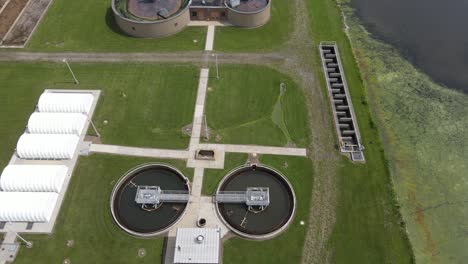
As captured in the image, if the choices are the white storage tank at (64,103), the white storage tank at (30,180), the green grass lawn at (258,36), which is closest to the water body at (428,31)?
the green grass lawn at (258,36)

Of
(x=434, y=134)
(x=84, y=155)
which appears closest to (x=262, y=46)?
(x=434, y=134)

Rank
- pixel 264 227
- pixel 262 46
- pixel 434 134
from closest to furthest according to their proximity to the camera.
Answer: pixel 264 227
pixel 434 134
pixel 262 46

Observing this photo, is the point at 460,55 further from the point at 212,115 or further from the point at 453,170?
the point at 212,115

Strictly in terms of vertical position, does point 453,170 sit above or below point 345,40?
below

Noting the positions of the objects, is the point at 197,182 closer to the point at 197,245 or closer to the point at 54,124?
the point at 197,245

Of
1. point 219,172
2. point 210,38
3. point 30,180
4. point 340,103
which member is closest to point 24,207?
point 30,180

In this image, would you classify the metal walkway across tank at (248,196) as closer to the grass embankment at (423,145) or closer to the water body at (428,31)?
the grass embankment at (423,145)

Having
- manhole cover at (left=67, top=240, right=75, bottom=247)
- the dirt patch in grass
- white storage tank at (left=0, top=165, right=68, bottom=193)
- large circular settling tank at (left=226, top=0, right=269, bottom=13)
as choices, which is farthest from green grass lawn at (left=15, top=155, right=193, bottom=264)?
the dirt patch in grass

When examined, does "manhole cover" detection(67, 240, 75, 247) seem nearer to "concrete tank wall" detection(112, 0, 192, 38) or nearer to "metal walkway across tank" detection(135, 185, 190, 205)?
"metal walkway across tank" detection(135, 185, 190, 205)
